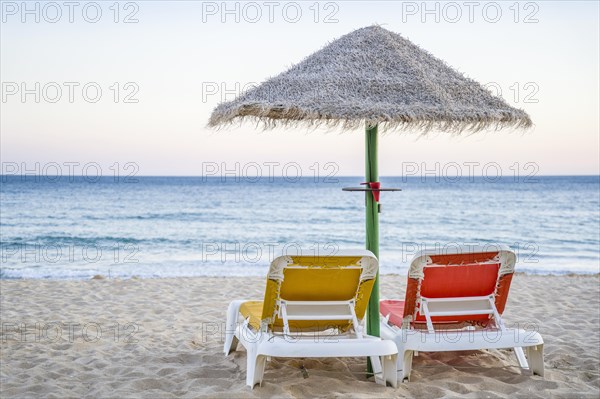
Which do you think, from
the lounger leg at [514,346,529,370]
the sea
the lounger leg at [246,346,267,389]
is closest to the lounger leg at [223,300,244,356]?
the lounger leg at [246,346,267,389]

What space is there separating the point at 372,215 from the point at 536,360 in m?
1.49

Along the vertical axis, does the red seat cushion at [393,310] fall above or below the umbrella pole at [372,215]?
below

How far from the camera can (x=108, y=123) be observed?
21.4 m

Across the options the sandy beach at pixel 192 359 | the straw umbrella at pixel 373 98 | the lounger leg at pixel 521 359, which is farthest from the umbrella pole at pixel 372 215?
the lounger leg at pixel 521 359

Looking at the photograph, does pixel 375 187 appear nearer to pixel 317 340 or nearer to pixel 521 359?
pixel 317 340

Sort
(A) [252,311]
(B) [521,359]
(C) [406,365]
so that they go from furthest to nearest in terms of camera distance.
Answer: (A) [252,311]
(B) [521,359]
(C) [406,365]

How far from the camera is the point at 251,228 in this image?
2350cm

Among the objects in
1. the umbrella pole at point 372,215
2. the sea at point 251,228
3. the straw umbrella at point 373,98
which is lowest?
the sea at point 251,228

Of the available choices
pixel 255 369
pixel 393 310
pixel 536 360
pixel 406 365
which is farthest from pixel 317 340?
pixel 536 360

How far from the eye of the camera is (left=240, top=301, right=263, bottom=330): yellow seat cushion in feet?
12.9

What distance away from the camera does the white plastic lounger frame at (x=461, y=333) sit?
146 inches

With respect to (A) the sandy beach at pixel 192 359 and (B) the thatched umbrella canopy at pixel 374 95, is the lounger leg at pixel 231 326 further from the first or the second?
(B) the thatched umbrella canopy at pixel 374 95

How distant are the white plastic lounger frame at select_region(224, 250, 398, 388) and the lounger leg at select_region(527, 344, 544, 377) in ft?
3.31

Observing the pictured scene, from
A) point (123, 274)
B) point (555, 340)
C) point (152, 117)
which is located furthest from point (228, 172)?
point (555, 340)
